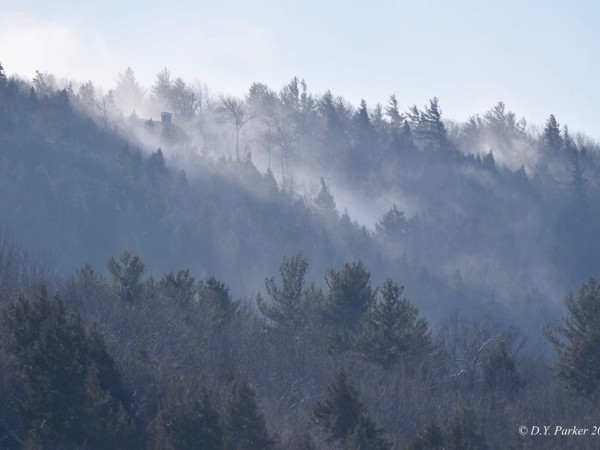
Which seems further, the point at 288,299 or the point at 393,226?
the point at 393,226

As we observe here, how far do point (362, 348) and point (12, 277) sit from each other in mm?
13905

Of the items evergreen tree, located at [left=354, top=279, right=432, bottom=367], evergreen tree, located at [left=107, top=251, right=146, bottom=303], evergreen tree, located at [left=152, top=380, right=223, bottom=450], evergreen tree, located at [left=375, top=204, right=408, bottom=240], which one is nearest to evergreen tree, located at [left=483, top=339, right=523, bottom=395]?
evergreen tree, located at [left=354, top=279, right=432, bottom=367]

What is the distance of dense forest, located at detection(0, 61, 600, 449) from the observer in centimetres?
2320

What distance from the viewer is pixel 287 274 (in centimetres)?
4019

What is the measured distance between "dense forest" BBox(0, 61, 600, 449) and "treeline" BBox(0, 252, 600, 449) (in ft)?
0.27

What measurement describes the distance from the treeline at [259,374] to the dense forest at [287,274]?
3.2 inches

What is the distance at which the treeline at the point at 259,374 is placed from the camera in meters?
21.8

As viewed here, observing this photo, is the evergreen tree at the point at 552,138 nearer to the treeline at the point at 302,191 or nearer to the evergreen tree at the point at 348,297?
the treeline at the point at 302,191

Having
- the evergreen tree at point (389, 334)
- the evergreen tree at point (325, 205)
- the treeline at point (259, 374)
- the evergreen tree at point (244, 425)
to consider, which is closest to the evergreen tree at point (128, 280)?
the treeline at point (259, 374)

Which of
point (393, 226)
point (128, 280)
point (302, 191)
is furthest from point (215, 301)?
point (302, 191)

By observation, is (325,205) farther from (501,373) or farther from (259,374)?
(259,374)

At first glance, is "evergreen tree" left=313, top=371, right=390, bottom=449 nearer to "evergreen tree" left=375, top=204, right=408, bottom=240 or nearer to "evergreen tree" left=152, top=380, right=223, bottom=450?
"evergreen tree" left=152, top=380, right=223, bottom=450

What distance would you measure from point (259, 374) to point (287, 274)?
715cm

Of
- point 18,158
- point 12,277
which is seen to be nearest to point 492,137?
point 18,158
